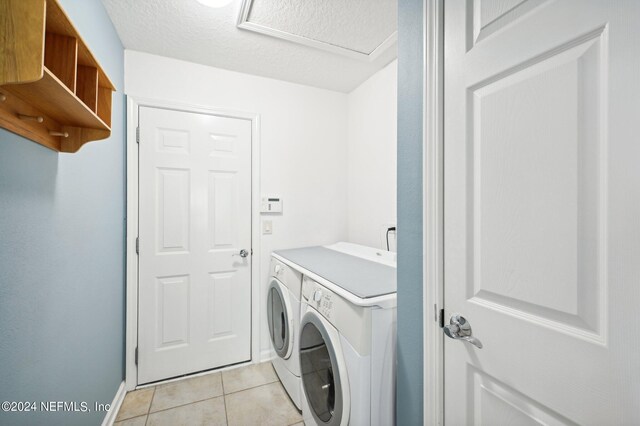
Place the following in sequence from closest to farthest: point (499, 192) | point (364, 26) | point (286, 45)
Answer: point (499, 192) → point (364, 26) → point (286, 45)

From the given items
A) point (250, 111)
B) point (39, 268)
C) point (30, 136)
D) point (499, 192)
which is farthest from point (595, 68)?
point (250, 111)

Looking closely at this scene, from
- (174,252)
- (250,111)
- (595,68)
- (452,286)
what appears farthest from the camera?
(250,111)

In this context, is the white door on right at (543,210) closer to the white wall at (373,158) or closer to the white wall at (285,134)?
the white wall at (373,158)

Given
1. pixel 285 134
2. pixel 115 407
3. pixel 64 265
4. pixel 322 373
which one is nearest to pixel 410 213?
pixel 322 373

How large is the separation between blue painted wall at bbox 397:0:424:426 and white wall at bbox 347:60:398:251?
0.98 meters

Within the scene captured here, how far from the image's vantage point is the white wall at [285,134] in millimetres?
2012

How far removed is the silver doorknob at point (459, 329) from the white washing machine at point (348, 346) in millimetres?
271

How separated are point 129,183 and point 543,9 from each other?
2262 millimetres

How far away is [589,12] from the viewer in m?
0.58

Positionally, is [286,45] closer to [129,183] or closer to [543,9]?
[129,183]

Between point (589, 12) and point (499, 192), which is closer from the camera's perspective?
point (589, 12)

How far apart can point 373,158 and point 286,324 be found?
1.48 meters

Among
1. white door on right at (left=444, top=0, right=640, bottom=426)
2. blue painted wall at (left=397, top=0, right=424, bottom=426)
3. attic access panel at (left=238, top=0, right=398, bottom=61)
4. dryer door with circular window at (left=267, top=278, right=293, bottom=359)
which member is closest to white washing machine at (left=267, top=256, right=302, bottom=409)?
dryer door with circular window at (left=267, top=278, right=293, bottom=359)

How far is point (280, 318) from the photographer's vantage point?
1882mm
